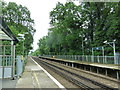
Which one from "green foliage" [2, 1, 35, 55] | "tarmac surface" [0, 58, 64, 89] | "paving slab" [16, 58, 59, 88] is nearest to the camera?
"tarmac surface" [0, 58, 64, 89]

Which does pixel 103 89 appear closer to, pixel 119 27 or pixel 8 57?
pixel 8 57

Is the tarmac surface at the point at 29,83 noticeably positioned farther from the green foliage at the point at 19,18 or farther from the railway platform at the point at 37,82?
the green foliage at the point at 19,18

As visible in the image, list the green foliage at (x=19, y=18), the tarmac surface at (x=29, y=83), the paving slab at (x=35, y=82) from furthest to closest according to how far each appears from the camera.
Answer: the green foliage at (x=19, y=18) → the paving slab at (x=35, y=82) → the tarmac surface at (x=29, y=83)

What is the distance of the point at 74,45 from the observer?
1146 inches

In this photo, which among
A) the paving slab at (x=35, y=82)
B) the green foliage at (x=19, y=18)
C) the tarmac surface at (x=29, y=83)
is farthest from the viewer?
the green foliage at (x=19, y=18)

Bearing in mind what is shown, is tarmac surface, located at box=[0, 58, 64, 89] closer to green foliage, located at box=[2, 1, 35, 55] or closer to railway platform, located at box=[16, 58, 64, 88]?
railway platform, located at box=[16, 58, 64, 88]

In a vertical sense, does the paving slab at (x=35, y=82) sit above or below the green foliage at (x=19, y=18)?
below

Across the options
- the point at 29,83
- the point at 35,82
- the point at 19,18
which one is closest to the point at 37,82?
the point at 35,82

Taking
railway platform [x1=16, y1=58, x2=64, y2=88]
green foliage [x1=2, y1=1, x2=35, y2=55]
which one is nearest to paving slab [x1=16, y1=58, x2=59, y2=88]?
railway platform [x1=16, y1=58, x2=64, y2=88]

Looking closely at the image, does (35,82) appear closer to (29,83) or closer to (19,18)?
(29,83)

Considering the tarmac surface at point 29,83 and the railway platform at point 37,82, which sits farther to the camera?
the railway platform at point 37,82

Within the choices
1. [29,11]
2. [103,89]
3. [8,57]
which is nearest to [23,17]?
[29,11]

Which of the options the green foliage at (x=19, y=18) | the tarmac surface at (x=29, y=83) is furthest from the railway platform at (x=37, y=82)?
the green foliage at (x=19, y=18)

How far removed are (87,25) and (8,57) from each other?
75.9ft
